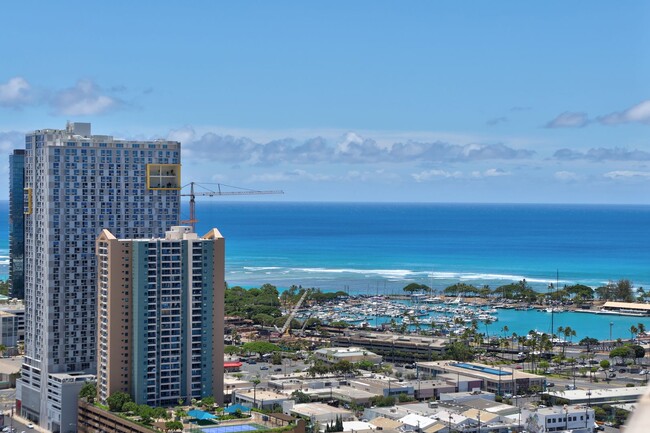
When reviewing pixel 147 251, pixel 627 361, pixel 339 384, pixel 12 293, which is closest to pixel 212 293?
pixel 147 251

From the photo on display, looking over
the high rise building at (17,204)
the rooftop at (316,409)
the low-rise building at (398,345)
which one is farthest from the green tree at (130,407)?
the high rise building at (17,204)

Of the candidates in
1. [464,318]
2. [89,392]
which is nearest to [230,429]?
[89,392]

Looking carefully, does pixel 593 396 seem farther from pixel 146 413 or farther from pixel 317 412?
pixel 146 413

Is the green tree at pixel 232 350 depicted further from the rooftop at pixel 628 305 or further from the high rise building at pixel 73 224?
the rooftop at pixel 628 305

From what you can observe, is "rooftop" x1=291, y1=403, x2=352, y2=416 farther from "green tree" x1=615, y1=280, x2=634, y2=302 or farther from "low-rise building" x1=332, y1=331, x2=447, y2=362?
"green tree" x1=615, y1=280, x2=634, y2=302

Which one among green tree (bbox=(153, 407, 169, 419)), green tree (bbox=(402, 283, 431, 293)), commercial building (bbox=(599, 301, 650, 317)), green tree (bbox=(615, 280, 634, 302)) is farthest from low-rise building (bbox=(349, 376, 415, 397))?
green tree (bbox=(615, 280, 634, 302))

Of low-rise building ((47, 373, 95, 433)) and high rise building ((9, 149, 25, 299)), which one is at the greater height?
high rise building ((9, 149, 25, 299))

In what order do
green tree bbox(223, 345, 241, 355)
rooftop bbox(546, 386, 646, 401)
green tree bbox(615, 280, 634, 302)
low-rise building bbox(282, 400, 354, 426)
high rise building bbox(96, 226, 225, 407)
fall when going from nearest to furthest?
high rise building bbox(96, 226, 225, 407)
low-rise building bbox(282, 400, 354, 426)
rooftop bbox(546, 386, 646, 401)
green tree bbox(223, 345, 241, 355)
green tree bbox(615, 280, 634, 302)
